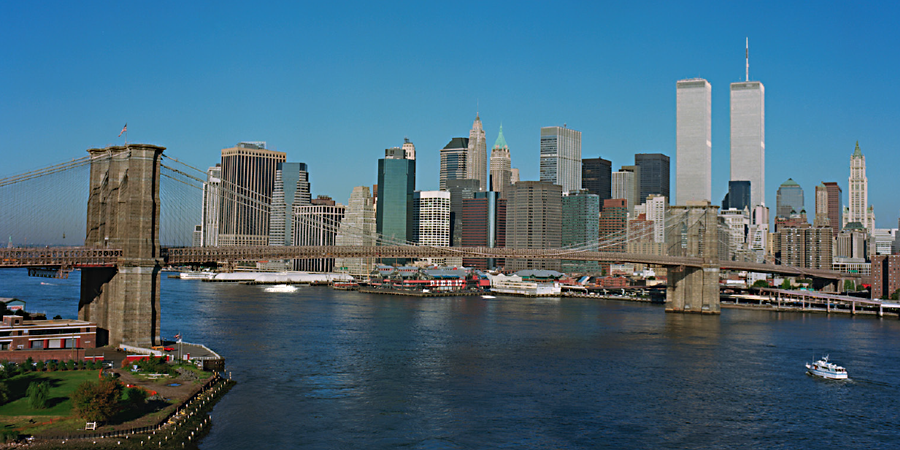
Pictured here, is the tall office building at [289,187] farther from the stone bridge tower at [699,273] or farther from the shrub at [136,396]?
the shrub at [136,396]

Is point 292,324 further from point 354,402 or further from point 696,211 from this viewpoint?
point 696,211

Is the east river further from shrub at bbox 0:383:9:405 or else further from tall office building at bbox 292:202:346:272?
tall office building at bbox 292:202:346:272

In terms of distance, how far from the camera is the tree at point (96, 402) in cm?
2352

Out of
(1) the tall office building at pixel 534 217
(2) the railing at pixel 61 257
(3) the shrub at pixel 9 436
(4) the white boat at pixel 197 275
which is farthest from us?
(1) the tall office building at pixel 534 217

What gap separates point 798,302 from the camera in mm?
93125

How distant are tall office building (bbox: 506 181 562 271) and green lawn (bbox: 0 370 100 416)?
156012mm

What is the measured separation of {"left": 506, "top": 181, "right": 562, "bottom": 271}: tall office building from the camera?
613 ft

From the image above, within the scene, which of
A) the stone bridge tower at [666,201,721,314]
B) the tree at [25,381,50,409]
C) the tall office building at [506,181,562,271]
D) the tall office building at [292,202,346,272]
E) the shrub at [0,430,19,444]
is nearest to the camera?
the shrub at [0,430,19,444]

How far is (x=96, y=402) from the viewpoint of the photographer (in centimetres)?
2366

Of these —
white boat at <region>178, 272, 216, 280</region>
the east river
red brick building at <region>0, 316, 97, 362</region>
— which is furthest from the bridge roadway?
white boat at <region>178, 272, 216, 280</region>

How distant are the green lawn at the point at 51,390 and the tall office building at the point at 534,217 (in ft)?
512

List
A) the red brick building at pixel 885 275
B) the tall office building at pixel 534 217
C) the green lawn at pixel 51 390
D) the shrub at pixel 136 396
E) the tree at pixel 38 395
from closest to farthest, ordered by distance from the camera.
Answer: the green lawn at pixel 51 390 < the tree at pixel 38 395 < the shrub at pixel 136 396 < the red brick building at pixel 885 275 < the tall office building at pixel 534 217

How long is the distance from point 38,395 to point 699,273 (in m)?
61.7

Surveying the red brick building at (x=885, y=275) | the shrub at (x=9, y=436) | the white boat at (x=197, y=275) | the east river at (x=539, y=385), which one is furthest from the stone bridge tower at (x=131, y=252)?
the white boat at (x=197, y=275)
